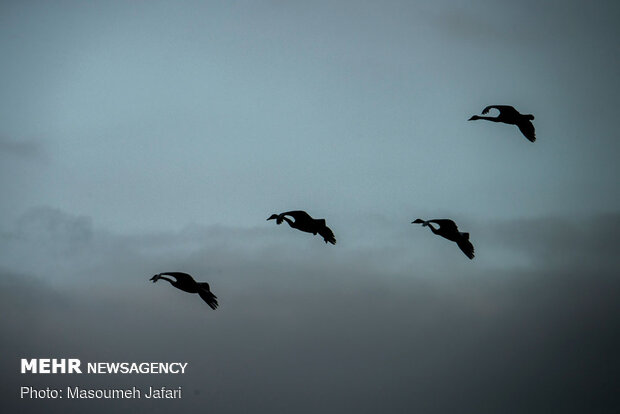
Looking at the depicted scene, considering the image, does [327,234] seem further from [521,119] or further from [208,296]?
[521,119]

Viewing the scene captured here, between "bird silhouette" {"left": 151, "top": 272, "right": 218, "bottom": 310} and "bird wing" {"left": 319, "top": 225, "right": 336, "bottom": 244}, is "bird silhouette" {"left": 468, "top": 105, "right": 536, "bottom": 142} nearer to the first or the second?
"bird wing" {"left": 319, "top": 225, "right": 336, "bottom": 244}

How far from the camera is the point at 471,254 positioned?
34688 millimetres

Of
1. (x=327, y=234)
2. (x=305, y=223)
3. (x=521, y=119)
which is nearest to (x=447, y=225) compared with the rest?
(x=327, y=234)

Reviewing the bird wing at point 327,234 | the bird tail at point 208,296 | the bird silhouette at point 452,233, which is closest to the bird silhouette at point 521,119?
the bird silhouette at point 452,233

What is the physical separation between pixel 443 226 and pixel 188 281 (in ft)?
36.9

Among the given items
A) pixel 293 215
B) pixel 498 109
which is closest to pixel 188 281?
pixel 293 215

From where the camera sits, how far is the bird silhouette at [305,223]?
3472 centimetres

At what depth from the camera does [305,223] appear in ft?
116

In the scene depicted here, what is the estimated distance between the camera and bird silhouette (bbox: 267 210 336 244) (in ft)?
114

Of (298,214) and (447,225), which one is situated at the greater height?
(298,214)

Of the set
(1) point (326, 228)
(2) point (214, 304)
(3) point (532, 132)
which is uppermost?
(3) point (532, 132)

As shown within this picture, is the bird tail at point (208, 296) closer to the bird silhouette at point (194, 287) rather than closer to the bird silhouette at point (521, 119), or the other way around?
the bird silhouette at point (194, 287)

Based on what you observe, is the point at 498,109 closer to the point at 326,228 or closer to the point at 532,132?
the point at 532,132

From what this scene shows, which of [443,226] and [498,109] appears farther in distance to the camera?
[498,109]
